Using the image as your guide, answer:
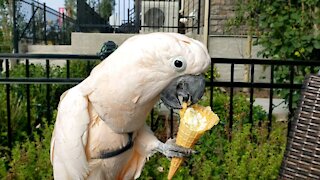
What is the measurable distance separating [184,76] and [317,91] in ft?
3.23

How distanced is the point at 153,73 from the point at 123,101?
0.12 meters

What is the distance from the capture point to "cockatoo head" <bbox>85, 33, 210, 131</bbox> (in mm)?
1225

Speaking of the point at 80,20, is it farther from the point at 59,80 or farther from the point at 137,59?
the point at 137,59

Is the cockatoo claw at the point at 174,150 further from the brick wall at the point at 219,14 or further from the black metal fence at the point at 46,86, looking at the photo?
the brick wall at the point at 219,14

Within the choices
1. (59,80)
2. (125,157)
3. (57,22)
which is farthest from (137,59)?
(57,22)

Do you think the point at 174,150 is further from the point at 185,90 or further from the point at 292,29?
the point at 292,29

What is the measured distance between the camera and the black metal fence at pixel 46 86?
9.81 ft

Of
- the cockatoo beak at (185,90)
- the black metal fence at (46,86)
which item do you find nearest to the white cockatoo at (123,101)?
the cockatoo beak at (185,90)

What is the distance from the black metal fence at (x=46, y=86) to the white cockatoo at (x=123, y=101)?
4.41 ft

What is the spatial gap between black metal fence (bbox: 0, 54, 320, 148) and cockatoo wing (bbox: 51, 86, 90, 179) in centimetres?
134

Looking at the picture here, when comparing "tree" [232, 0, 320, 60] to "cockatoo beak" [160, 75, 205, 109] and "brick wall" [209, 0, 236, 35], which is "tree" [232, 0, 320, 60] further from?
"cockatoo beak" [160, 75, 205, 109]

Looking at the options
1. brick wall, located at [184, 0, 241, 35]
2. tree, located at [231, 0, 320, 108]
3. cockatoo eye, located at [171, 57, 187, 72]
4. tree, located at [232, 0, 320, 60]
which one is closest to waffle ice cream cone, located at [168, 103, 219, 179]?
cockatoo eye, located at [171, 57, 187, 72]

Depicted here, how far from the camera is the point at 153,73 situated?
122 cm

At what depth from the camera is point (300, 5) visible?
5.18 m
